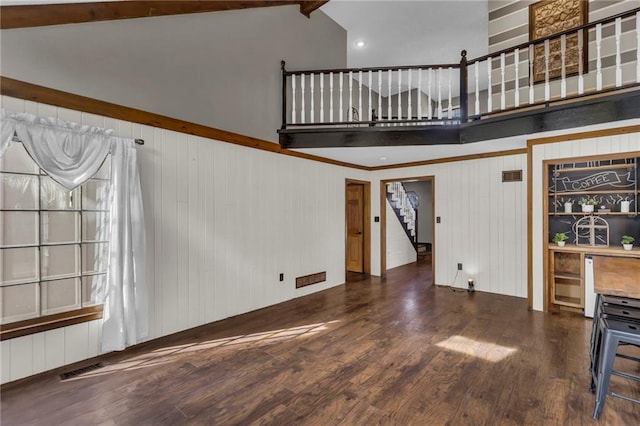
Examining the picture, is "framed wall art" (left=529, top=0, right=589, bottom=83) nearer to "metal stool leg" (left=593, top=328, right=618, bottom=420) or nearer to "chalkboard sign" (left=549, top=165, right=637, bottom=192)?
→ "chalkboard sign" (left=549, top=165, right=637, bottom=192)

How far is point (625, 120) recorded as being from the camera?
326 cm

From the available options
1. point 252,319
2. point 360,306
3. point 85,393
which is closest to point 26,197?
point 85,393

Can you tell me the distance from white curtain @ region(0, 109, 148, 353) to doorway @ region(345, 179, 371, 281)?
13.3 feet

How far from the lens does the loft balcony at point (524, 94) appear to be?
10.6 ft

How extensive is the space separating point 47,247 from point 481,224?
582cm

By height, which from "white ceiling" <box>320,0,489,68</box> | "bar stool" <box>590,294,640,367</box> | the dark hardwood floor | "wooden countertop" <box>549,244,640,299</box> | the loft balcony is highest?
"white ceiling" <box>320,0,489,68</box>

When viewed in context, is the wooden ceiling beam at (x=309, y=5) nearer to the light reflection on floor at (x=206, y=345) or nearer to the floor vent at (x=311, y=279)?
the floor vent at (x=311, y=279)

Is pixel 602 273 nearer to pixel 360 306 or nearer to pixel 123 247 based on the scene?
pixel 360 306

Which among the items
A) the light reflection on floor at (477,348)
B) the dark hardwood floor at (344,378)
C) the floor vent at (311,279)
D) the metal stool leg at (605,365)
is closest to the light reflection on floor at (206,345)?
the dark hardwood floor at (344,378)

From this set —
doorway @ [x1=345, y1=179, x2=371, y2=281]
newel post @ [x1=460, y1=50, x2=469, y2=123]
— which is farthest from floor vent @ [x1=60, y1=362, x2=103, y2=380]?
newel post @ [x1=460, y1=50, x2=469, y2=123]

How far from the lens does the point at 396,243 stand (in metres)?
7.28

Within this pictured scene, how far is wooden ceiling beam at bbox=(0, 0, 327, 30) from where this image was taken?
243cm

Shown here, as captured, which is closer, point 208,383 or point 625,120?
point 208,383

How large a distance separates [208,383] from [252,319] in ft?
4.78
